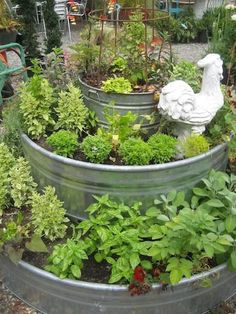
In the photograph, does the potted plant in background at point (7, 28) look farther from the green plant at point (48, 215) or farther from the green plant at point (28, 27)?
the green plant at point (48, 215)

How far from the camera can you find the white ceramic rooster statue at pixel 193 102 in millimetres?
2615

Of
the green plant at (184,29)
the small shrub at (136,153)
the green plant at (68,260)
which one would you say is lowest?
the green plant at (184,29)

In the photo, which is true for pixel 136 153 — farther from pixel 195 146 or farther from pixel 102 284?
pixel 102 284

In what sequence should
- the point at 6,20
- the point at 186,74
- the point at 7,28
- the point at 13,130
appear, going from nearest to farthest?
1. the point at 186,74
2. the point at 13,130
3. the point at 7,28
4. the point at 6,20

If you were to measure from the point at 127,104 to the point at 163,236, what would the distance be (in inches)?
43.2

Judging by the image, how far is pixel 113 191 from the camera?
8.30ft

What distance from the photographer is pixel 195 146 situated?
264 cm

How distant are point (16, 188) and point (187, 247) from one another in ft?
4.08

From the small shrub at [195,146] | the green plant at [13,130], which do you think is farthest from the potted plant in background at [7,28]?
the small shrub at [195,146]

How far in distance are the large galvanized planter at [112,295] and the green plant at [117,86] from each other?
4.36 ft

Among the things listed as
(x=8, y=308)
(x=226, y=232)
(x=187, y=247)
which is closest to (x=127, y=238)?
(x=187, y=247)

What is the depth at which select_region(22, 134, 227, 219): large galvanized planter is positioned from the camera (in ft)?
8.13

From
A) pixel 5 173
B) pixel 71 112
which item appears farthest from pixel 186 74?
pixel 5 173

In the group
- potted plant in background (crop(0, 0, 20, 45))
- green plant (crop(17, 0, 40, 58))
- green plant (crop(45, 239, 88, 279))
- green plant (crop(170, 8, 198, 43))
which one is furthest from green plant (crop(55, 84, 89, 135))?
green plant (crop(170, 8, 198, 43))
